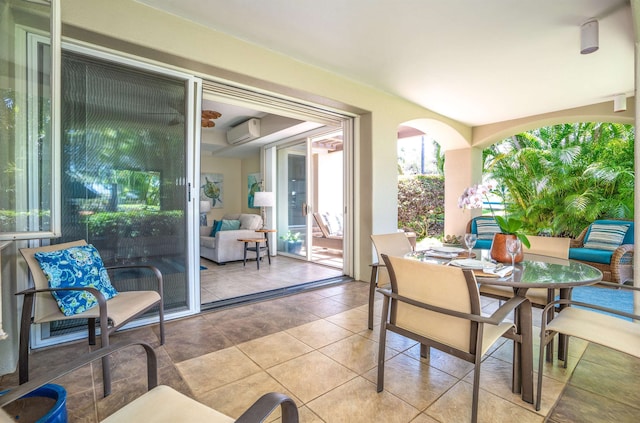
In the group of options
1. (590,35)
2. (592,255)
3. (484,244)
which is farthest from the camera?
(484,244)

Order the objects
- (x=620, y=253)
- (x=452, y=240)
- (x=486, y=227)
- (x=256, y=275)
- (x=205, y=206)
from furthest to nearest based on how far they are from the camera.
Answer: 1. (x=205, y=206)
2. (x=452, y=240)
3. (x=486, y=227)
4. (x=256, y=275)
5. (x=620, y=253)

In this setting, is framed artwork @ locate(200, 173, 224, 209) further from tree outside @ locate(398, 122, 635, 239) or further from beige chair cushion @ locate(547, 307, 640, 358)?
beige chair cushion @ locate(547, 307, 640, 358)

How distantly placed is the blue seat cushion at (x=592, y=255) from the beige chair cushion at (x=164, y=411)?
16.8 ft

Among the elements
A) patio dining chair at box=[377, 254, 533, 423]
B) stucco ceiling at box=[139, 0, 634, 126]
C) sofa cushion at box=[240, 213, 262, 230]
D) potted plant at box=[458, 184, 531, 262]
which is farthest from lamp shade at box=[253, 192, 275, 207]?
patio dining chair at box=[377, 254, 533, 423]

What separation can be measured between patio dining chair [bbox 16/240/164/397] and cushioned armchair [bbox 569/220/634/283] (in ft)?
17.4

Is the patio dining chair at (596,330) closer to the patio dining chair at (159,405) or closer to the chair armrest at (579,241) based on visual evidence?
the patio dining chair at (159,405)

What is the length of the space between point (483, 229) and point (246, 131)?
4.76 meters

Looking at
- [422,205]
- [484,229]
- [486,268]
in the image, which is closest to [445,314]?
[486,268]

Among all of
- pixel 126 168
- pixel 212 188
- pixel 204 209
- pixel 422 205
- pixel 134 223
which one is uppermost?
pixel 212 188

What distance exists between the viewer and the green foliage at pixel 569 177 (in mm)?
4793

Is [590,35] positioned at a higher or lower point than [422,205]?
higher

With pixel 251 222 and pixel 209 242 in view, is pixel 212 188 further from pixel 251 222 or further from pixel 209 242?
pixel 209 242

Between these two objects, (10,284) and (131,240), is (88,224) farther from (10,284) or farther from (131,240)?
(10,284)

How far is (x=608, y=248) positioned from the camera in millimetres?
4262
